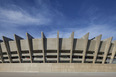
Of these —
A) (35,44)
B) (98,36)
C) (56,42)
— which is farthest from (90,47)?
(35,44)

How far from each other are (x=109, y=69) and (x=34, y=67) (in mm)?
16693

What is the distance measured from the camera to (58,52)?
682 inches

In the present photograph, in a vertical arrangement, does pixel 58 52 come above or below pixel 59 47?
below

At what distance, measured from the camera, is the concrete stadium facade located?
15.7 meters

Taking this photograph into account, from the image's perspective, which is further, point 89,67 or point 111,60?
point 111,60

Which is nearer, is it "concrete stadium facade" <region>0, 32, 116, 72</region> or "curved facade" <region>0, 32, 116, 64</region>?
"concrete stadium facade" <region>0, 32, 116, 72</region>

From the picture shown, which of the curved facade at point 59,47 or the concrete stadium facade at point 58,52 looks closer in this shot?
the concrete stadium facade at point 58,52

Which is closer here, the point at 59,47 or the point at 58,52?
the point at 58,52

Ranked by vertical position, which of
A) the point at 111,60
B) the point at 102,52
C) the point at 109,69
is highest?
the point at 102,52

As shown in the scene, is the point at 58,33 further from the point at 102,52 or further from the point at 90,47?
the point at 102,52

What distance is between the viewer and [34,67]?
1567 centimetres

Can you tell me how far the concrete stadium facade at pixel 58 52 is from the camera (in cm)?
1573

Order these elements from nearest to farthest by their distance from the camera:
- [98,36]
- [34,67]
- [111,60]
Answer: [34,67] → [98,36] → [111,60]

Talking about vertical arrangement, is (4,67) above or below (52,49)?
below
